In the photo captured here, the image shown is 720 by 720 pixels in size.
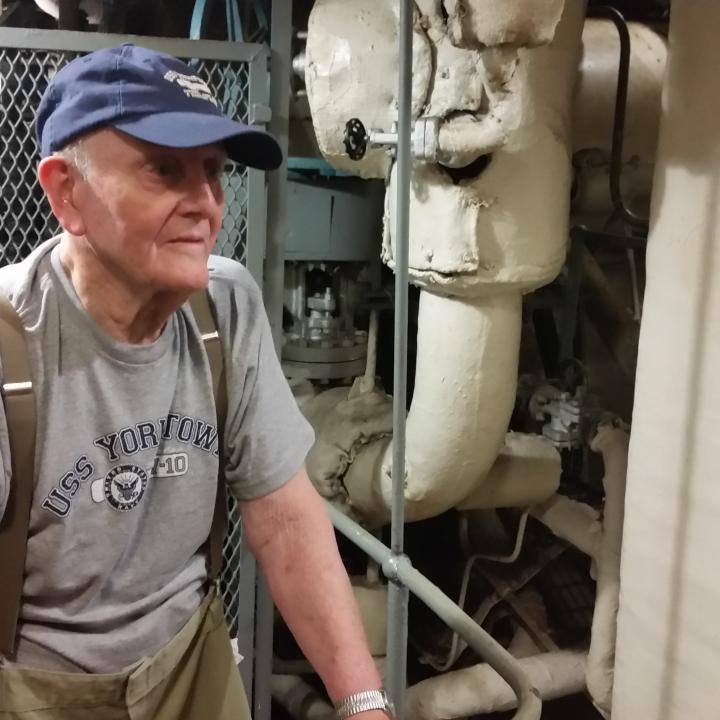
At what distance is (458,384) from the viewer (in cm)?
152

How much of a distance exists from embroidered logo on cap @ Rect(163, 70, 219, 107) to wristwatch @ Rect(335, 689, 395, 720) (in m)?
0.74

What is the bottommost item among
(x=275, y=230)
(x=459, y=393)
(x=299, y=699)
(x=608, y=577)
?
(x=299, y=699)

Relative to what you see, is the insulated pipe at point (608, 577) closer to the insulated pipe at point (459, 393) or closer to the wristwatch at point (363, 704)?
the insulated pipe at point (459, 393)

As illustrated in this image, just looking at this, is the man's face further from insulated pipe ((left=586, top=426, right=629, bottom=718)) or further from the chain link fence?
insulated pipe ((left=586, top=426, right=629, bottom=718))

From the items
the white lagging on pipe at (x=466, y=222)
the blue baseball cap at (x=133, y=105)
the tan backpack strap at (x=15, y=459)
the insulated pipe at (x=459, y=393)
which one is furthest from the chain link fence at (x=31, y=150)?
the tan backpack strap at (x=15, y=459)

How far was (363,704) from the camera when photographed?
3.42ft

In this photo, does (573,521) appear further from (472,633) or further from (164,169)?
(164,169)

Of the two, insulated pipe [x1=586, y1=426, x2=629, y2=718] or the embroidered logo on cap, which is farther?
insulated pipe [x1=586, y1=426, x2=629, y2=718]

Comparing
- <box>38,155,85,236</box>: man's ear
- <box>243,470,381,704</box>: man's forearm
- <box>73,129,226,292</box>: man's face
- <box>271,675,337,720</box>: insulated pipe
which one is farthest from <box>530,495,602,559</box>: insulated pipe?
<box>38,155,85,236</box>: man's ear

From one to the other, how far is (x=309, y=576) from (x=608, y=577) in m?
0.89

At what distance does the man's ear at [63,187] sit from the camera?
33.9 inches

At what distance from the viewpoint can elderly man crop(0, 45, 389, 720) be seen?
2.82 feet

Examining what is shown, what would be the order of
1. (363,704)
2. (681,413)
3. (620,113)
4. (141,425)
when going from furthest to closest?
(620,113), (681,413), (363,704), (141,425)

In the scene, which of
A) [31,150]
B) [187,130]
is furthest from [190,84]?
[31,150]
